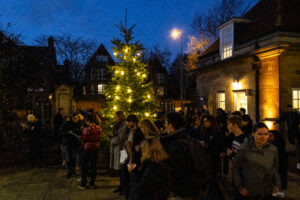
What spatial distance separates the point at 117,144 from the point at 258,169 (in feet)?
12.9

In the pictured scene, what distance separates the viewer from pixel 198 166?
2.88 metres

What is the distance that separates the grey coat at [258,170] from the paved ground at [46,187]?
320 cm

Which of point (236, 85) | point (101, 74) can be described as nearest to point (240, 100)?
point (236, 85)

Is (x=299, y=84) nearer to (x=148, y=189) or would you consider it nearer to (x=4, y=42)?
(x=148, y=189)

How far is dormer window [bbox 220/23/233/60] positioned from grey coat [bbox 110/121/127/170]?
1068 centimetres

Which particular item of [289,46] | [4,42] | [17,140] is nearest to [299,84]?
[289,46]

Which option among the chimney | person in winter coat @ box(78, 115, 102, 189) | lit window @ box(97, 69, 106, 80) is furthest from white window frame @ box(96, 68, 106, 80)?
person in winter coat @ box(78, 115, 102, 189)

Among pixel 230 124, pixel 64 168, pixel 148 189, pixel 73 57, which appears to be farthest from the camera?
pixel 73 57

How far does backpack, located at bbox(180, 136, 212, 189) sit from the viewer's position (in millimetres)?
2879

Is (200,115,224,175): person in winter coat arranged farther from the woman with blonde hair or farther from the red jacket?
the woman with blonde hair

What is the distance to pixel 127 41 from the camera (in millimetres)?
8812

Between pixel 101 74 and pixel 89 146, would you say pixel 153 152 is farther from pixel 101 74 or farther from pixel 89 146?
pixel 101 74

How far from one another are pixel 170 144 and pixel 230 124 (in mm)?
1979

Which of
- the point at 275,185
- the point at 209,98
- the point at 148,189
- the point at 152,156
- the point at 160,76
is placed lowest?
the point at 275,185
